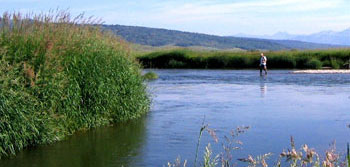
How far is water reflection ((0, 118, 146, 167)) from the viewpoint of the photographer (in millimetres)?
9797

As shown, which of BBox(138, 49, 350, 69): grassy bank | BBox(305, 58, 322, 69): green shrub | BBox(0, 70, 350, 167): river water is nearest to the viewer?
BBox(0, 70, 350, 167): river water

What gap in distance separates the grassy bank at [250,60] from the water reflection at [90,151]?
37.0 metres

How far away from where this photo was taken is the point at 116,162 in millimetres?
9844

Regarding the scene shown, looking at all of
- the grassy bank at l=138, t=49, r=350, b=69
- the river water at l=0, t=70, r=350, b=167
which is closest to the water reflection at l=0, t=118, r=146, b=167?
the river water at l=0, t=70, r=350, b=167

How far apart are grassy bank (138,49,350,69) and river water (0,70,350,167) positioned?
28351mm

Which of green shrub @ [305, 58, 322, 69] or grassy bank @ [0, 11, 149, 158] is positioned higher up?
grassy bank @ [0, 11, 149, 158]

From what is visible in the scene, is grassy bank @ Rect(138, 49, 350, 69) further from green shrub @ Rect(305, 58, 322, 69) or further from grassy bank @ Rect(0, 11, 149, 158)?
grassy bank @ Rect(0, 11, 149, 158)

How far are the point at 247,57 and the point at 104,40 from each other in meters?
39.8

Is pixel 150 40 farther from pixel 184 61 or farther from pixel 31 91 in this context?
pixel 31 91

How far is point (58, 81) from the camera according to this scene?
11.4 metres

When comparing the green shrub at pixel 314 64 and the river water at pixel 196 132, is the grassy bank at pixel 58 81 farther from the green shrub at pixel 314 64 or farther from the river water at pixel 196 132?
the green shrub at pixel 314 64

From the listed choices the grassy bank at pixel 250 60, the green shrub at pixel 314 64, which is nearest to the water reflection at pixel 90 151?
the grassy bank at pixel 250 60

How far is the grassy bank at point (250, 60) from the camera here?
49625mm

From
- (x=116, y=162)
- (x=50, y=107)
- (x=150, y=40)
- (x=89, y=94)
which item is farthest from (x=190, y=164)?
(x=150, y=40)
